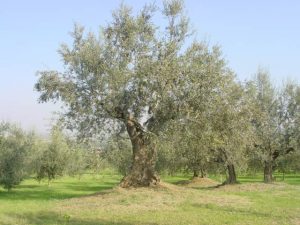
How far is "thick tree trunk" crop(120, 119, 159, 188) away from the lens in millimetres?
29953

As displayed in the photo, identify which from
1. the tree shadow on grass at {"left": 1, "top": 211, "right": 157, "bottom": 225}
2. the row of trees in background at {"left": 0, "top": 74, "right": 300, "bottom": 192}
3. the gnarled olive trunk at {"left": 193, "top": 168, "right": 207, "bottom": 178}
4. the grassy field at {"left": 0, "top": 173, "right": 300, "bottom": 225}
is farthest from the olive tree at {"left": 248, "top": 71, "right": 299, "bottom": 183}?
the tree shadow on grass at {"left": 1, "top": 211, "right": 157, "bottom": 225}

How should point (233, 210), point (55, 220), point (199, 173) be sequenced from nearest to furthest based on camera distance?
1. point (55, 220)
2. point (233, 210)
3. point (199, 173)

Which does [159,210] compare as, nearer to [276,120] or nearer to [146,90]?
[146,90]

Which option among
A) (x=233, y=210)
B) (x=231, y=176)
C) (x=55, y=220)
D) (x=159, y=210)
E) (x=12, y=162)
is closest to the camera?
(x=55, y=220)

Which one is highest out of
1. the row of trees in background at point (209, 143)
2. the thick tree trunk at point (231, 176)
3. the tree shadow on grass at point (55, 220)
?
the row of trees in background at point (209, 143)

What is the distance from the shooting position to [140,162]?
1198 inches

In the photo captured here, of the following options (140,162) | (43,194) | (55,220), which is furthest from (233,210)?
(43,194)

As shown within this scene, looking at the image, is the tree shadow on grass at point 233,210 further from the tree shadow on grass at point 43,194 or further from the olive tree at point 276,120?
the olive tree at point 276,120

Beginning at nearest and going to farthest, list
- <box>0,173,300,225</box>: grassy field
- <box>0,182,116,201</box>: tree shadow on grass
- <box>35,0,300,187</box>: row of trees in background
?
<box>0,173,300,225</box>: grassy field
<box>35,0,300,187</box>: row of trees in background
<box>0,182,116,201</box>: tree shadow on grass

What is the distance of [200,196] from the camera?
1086 inches

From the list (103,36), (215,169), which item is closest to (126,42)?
(103,36)

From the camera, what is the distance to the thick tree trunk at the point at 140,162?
2995 cm

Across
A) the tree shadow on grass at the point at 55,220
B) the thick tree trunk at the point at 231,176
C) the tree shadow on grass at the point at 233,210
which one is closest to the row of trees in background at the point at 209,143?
the thick tree trunk at the point at 231,176

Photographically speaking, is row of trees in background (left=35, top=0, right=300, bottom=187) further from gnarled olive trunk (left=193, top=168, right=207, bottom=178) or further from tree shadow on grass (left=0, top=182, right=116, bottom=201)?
gnarled olive trunk (left=193, top=168, right=207, bottom=178)
